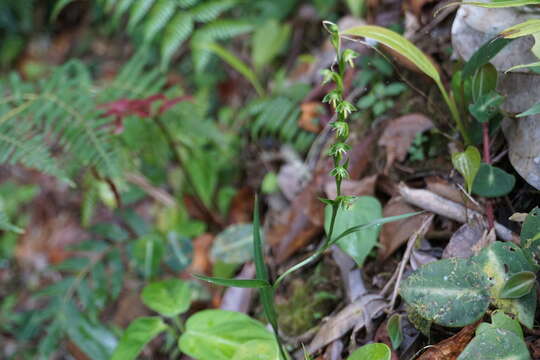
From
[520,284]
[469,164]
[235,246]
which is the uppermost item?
[469,164]

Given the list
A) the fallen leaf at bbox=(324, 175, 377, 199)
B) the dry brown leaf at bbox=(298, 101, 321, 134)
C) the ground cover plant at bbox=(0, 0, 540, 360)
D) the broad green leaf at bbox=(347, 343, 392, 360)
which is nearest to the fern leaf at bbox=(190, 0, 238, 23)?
the ground cover plant at bbox=(0, 0, 540, 360)

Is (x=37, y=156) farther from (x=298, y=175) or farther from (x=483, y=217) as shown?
(x=483, y=217)

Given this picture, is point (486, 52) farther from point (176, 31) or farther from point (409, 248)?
point (176, 31)

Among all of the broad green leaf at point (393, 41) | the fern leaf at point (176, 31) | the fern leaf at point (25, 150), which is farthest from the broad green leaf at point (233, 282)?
the fern leaf at point (176, 31)

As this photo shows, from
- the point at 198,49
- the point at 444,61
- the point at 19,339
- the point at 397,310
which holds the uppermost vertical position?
the point at 198,49

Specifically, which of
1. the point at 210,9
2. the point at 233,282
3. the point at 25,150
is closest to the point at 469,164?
the point at 233,282

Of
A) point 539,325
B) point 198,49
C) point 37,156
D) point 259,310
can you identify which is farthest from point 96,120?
point 539,325
